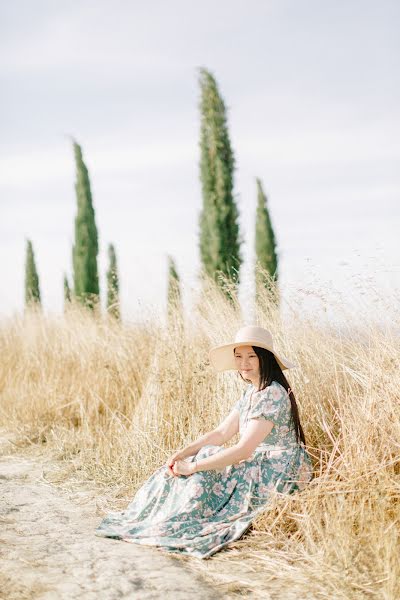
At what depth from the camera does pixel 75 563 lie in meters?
3.12

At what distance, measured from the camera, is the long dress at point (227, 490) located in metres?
3.36

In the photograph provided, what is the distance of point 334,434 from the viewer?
12.7 feet

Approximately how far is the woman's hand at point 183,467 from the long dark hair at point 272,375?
1.71ft

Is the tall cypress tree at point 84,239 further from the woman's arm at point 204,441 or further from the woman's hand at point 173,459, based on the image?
the woman's hand at point 173,459

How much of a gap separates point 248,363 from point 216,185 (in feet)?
34.1

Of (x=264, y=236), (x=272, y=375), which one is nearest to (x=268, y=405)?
(x=272, y=375)

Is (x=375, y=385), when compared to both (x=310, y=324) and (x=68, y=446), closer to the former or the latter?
(x=310, y=324)

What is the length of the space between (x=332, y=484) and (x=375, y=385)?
571mm

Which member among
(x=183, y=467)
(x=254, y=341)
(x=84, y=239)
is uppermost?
(x=84, y=239)

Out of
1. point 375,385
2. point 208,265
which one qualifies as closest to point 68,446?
point 375,385

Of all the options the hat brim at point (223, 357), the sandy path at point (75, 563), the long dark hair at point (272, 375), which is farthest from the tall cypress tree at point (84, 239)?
the long dark hair at point (272, 375)

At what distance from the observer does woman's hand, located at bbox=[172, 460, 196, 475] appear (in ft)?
11.1

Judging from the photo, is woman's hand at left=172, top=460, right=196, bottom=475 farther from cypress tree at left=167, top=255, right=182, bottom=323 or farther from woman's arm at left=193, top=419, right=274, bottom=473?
cypress tree at left=167, top=255, right=182, bottom=323

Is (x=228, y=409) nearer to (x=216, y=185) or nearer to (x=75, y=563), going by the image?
(x=75, y=563)
